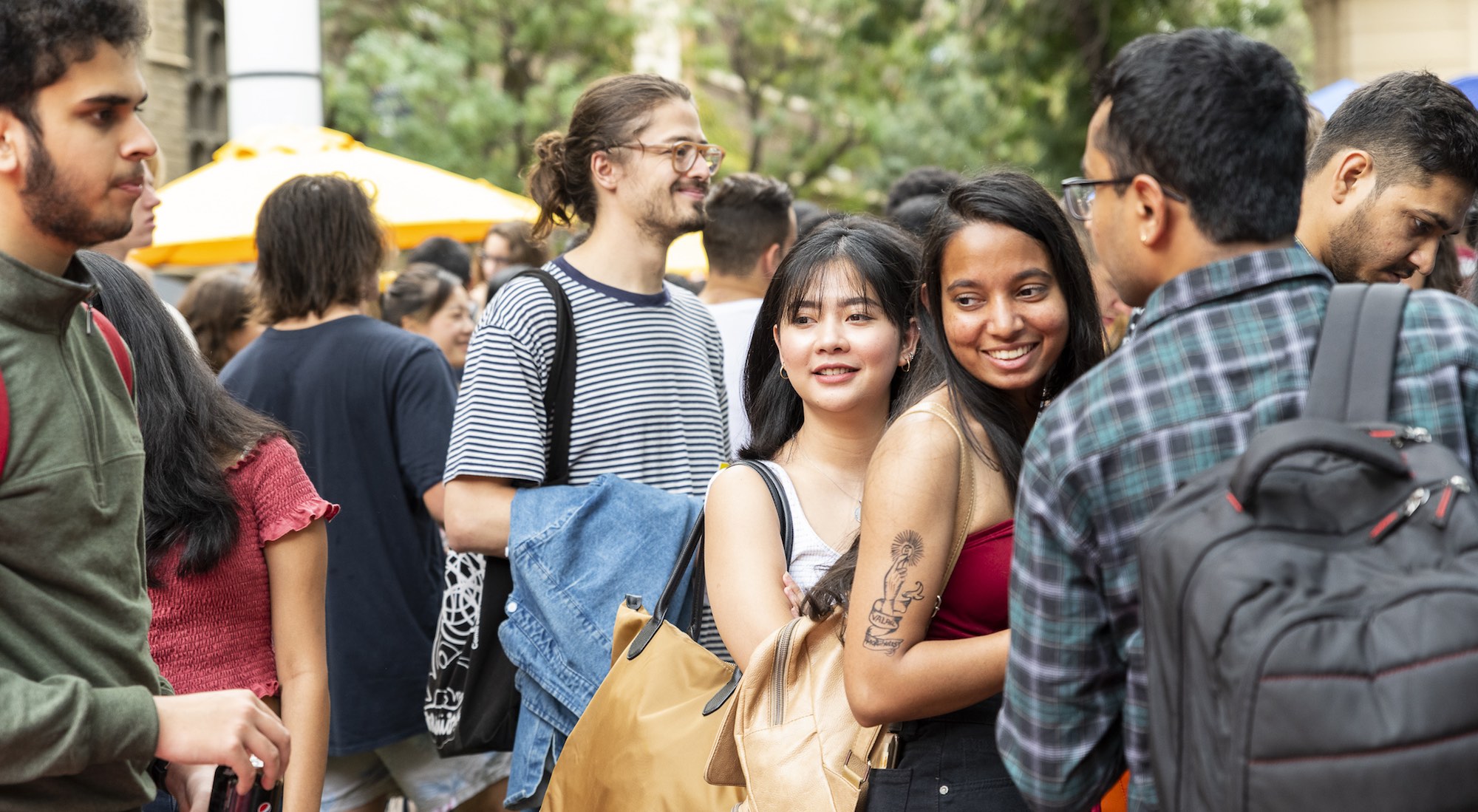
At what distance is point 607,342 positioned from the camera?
369 cm

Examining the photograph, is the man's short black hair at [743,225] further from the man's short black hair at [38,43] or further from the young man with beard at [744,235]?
the man's short black hair at [38,43]

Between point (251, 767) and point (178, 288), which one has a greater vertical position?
point (251, 767)

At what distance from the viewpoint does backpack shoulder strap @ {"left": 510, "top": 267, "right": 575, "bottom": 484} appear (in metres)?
3.62

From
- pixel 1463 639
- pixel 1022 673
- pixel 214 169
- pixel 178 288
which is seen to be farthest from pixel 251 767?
pixel 178 288

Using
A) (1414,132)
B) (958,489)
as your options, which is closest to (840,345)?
(958,489)

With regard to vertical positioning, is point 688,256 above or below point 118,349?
below

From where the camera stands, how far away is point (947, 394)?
248 cm

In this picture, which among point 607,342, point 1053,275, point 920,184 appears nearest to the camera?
point 1053,275

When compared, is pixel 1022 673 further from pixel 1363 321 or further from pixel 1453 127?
pixel 1453 127

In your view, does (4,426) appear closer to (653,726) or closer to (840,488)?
(653,726)

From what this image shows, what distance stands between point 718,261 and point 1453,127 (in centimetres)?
295

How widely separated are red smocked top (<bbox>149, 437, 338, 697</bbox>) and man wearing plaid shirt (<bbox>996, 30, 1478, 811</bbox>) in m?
1.55

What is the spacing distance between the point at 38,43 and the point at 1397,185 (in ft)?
9.40

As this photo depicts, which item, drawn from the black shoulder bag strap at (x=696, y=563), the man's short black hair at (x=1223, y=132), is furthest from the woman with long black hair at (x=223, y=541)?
the man's short black hair at (x=1223, y=132)
